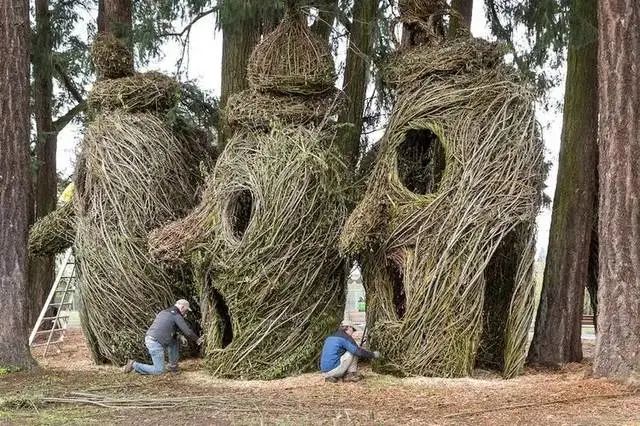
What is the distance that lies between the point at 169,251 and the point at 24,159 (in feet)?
6.93

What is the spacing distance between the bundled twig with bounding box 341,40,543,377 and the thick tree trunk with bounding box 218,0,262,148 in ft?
9.73

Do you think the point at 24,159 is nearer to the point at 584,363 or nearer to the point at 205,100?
the point at 205,100

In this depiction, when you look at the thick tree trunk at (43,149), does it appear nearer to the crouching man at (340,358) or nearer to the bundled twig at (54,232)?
the bundled twig at (54,232)

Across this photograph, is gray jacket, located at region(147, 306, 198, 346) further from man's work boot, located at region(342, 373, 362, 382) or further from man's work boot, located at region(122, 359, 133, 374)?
man's work boot, located at region(342, 373, 362, 382)

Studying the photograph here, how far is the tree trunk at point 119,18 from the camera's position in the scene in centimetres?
1205

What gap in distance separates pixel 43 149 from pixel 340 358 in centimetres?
974

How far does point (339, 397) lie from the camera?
7.77 m

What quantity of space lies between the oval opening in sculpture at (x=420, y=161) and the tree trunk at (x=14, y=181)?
15.1 feet

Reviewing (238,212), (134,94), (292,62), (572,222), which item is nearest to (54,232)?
(134,94)

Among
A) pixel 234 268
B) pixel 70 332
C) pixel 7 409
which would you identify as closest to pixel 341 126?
pixel 234 268

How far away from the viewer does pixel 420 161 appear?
10414 mm

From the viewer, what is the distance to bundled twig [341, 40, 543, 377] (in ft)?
28.3

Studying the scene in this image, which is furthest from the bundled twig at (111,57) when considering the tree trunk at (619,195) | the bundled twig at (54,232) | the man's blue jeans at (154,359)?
the tree trunk at (619,195)

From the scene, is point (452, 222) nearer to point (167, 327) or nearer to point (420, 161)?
point (420, 161)
